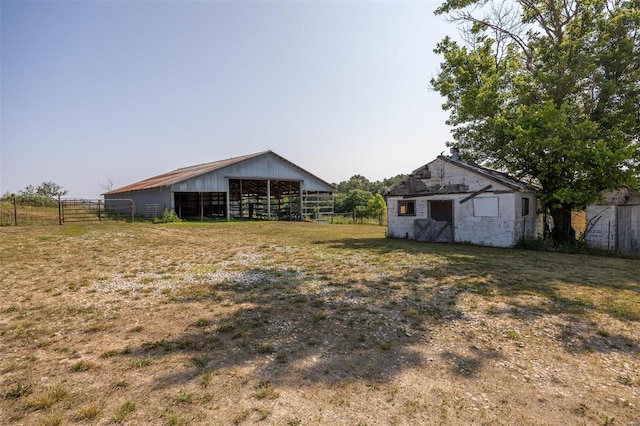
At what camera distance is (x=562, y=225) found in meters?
15.1

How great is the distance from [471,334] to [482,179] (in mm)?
11674

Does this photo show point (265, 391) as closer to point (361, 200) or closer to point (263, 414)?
point (263, 414)

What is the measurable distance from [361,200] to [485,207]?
36639 mm

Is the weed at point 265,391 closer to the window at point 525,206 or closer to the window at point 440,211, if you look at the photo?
the window at point 525,206

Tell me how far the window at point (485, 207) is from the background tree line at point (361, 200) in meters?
4.04

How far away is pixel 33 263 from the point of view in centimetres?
962

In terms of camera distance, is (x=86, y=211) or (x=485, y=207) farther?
(x=86, y=211)

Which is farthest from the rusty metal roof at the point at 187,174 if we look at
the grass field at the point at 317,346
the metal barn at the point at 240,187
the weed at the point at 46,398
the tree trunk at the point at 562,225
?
the weed at the point at 46,398

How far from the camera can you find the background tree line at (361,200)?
36.3 m

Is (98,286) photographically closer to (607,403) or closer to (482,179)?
(607,403)

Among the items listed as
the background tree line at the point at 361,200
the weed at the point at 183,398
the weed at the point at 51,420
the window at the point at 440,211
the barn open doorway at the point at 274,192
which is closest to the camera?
the weed at the point at 51,420

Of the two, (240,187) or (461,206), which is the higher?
(240,187)

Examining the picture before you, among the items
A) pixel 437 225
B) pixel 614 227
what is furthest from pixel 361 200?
pixel 614 227

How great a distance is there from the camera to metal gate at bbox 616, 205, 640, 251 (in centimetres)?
1284
